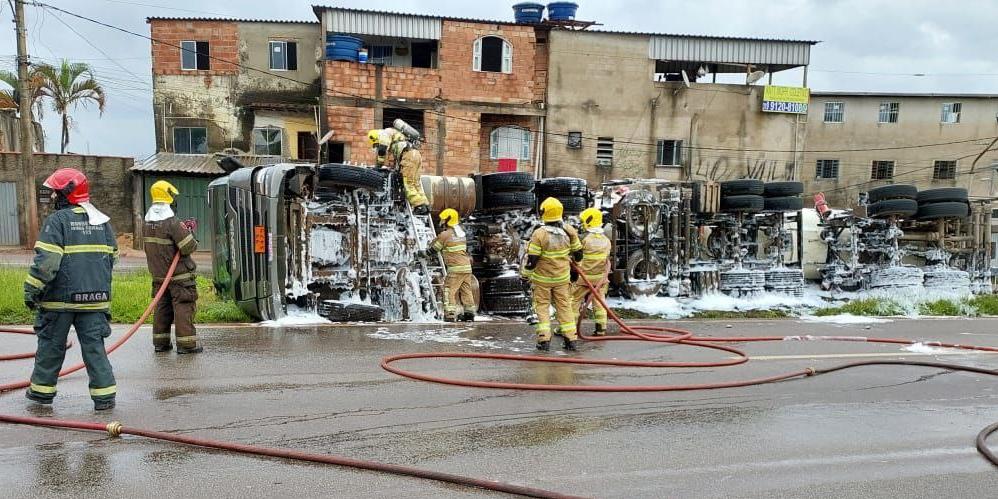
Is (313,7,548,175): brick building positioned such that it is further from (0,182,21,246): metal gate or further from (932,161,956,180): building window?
(932,161,956,180): building window

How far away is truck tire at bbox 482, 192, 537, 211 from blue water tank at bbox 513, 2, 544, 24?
17.3 m

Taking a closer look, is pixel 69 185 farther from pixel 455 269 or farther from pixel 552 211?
pixel 455 269

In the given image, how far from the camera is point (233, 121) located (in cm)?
2548

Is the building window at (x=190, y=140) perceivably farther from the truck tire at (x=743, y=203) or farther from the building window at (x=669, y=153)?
the truck tire at (x=743, y=203)

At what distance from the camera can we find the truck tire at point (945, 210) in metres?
13.5

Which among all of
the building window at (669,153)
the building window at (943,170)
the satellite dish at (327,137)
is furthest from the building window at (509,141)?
the building window at (943,170)

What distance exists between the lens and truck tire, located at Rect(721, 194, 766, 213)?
12.4m

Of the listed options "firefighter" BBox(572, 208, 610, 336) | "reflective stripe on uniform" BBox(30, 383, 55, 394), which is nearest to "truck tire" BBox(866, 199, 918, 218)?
"firefighter" BBox(572, 208, 610, 336)

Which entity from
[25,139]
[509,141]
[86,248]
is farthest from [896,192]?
[25,139]

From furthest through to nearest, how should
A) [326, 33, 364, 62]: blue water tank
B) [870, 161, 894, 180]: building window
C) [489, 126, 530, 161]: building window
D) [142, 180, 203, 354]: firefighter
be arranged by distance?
[870, 161, 894, 180]: building window
[489, 126, 530, 161]: building window
[326, 33, 364, 62]: blue water tank
[142, 180, 203, 354]: firefighter

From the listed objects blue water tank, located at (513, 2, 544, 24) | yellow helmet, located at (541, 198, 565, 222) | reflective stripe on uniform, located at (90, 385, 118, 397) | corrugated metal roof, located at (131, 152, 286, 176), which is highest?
blue water tank, located at (513, 2, 544, 24)

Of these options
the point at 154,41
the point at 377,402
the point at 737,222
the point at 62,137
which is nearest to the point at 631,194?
the point at 737,222

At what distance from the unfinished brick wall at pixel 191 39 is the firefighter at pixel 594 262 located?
2049cm

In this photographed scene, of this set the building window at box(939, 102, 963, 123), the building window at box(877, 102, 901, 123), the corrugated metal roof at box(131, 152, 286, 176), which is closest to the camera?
the corrugated metal roof at box(131, 152, 286, 176)
